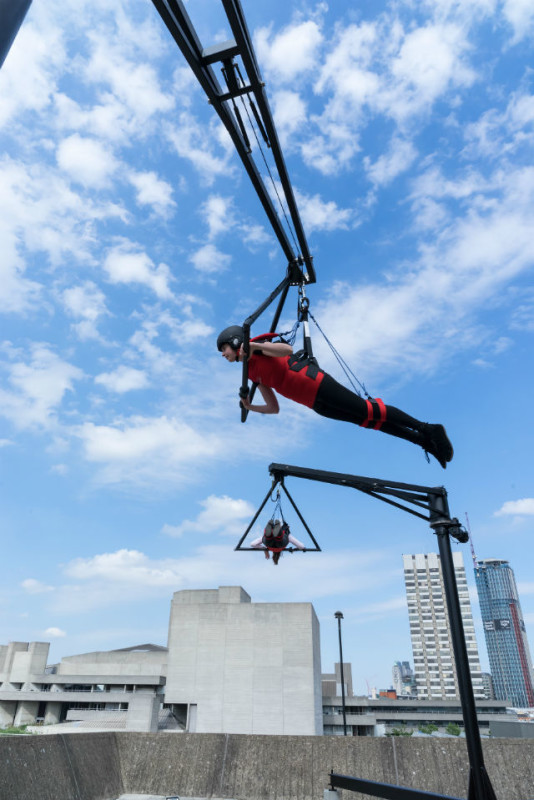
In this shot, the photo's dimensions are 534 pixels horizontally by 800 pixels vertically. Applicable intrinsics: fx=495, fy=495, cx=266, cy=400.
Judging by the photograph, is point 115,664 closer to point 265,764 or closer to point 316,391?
point 265,764

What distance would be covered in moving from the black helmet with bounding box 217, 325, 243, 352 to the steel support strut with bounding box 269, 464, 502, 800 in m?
1.59

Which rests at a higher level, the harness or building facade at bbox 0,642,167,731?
the harness

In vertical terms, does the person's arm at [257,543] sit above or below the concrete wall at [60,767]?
above

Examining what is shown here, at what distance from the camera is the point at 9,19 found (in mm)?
1934

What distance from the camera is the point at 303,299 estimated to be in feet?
23.0

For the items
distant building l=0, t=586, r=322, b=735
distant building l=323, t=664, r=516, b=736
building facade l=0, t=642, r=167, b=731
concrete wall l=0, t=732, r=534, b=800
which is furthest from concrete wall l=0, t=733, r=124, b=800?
distant building l=323, t=664, r=516, b=736

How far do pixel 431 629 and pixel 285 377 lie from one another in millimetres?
181262

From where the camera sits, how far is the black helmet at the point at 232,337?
15.7 feet

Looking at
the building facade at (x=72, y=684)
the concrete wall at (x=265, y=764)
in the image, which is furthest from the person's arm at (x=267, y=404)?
A: the building facade at (x=72, y=684)

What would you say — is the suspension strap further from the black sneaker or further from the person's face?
the person's face

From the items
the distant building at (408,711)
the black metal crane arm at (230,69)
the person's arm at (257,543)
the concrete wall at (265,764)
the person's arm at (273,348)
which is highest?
the black metal crane arm at (230,69)

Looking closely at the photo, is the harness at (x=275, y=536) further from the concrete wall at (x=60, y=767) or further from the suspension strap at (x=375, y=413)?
the concrete wall at (x=60, y=767)

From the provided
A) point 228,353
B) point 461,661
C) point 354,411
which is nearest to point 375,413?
point 354,411

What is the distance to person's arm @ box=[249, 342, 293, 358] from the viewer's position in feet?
15.6
